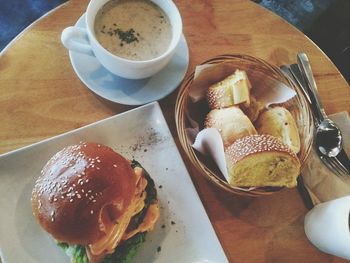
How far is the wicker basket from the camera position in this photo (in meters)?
1.06

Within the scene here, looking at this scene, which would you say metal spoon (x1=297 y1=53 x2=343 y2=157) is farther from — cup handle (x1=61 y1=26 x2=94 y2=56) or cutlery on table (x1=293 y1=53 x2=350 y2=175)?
cup handle (x1=61 y1=26 x2=94 y2=56)

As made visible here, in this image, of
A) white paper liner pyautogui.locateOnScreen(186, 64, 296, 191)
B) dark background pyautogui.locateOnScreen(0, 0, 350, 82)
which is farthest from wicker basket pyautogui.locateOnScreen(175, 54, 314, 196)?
dark background pyautogui.locateOnScreen(0, 0, 350, 82)

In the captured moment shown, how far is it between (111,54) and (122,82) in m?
0.13

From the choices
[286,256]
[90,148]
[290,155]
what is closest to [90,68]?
[90,148]

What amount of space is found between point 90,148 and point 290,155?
45 centimetres

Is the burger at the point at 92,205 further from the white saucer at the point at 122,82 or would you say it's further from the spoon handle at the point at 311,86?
the spoon handle at the point at 311,86

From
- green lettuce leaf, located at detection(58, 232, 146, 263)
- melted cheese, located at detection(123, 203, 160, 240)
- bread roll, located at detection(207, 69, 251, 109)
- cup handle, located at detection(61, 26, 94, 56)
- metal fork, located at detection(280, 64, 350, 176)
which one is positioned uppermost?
cup handle, located at detection(61, 26, 94, 56)

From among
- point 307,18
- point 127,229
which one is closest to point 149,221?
point 127,229

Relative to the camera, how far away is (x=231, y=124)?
1.10m

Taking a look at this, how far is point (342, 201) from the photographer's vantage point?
104 centimetres

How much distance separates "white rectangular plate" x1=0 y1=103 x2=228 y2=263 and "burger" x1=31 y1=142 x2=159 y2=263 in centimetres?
5

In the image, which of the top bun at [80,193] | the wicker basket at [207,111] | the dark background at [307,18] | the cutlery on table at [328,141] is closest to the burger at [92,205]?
the top bun at [80,193]

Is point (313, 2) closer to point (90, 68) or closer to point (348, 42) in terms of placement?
point (348, 42)

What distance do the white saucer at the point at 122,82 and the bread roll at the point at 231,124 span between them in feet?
0.55
